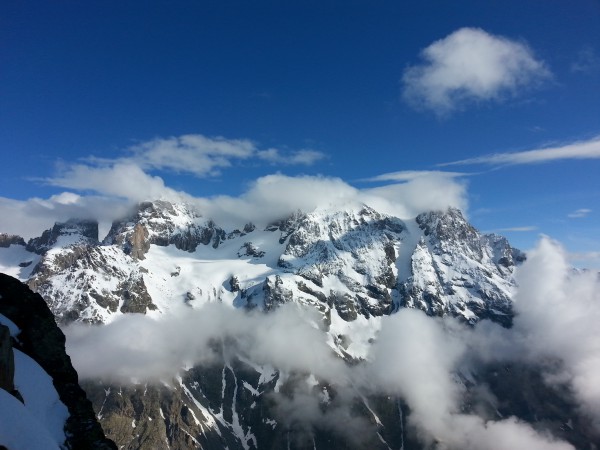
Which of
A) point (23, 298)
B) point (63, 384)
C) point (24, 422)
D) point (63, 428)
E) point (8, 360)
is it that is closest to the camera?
point (24, 422)

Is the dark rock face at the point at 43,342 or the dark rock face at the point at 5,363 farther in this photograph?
the dark rock face at the point at 43,342

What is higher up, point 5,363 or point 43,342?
point 5,363

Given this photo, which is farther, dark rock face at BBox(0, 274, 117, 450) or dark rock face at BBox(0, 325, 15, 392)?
dark rock face at BBox(0, 274, 117, 450)

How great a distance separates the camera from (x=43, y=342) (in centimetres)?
4131

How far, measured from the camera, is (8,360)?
101 feet

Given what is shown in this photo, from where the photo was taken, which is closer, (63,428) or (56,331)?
(63,428)

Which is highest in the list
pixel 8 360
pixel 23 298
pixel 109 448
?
pixel 23 298

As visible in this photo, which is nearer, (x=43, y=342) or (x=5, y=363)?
(x=5, y=363)

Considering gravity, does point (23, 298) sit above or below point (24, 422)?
above

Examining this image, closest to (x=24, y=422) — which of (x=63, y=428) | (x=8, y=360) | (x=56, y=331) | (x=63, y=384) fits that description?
(x=8, y=360)

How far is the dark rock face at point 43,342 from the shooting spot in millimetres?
37688

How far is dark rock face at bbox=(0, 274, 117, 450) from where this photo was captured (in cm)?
3769

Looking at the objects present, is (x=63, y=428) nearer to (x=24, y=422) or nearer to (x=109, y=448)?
(x=109, y=448)

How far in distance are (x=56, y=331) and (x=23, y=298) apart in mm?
4289
